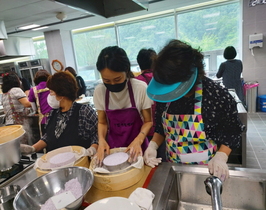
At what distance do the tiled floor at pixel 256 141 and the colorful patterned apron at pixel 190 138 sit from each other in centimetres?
201

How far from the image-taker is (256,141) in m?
3.34

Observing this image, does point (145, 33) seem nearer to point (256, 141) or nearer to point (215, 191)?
point (256, 141)

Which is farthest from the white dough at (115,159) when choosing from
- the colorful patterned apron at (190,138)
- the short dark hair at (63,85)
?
the short dark hair at (63,85)

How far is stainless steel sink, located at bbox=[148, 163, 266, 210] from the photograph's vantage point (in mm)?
929

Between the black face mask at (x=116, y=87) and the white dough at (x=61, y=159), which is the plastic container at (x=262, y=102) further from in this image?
the white dough at (x=61, y=159)

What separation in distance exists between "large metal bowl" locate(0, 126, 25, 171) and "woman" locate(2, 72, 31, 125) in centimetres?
239

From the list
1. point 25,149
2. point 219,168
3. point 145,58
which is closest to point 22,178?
point 25,149

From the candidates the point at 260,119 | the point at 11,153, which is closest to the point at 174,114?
the point at 11,153

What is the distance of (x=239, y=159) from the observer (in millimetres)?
Result: 2582

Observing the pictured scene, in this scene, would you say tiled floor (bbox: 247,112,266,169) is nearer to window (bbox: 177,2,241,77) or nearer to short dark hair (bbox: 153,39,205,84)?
window (bbox: 177,2,241,77)

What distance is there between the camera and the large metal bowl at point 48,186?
863 mm

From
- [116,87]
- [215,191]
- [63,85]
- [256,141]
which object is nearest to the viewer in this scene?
[215,191]

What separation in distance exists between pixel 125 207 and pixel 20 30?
672 cm

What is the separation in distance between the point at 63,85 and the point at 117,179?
1.02 m
